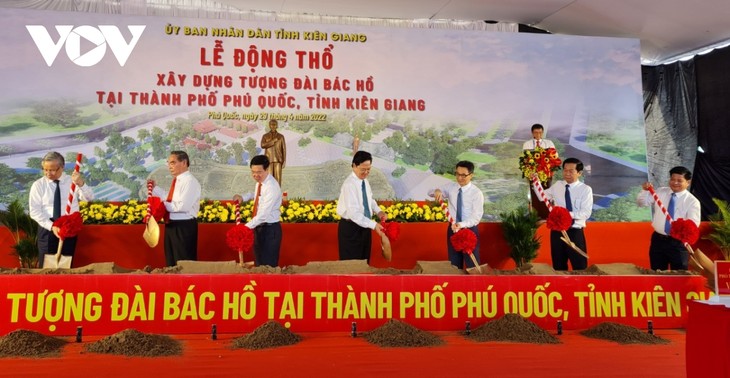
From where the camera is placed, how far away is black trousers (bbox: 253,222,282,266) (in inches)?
218

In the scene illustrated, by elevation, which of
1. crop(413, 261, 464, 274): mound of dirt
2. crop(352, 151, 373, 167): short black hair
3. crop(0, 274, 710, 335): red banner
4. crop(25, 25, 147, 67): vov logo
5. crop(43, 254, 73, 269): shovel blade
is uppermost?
crop(25, 25, 147, 67): vov logo

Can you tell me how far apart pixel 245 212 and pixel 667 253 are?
441 cm

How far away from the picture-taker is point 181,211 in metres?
5.54

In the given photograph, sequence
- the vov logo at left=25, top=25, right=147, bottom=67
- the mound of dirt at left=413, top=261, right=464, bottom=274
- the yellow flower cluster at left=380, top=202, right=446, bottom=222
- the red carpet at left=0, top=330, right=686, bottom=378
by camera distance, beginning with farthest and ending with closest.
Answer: the vov logo at left=25, top=25, right=147, bottom=67, the yellow flower cluster at left=380, top=202, right=446, bottom=222, the mound of dirt at left=413, top=261, right=464, bottom=274, the red carpet at left=0, top=330, right=686, bottom=378

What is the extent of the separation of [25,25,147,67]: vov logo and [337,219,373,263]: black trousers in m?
4.97

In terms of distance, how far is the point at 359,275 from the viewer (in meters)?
4.23

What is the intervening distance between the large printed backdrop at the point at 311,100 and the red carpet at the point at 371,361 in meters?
5.21

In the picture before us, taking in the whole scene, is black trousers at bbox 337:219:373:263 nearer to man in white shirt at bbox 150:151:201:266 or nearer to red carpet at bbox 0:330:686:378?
man in white shirt at bbox 150:151:201:266

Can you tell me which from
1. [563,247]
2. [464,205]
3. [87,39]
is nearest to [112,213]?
[87,39]

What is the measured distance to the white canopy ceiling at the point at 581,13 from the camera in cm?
898

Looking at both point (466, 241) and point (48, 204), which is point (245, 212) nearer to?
point (48, 204)

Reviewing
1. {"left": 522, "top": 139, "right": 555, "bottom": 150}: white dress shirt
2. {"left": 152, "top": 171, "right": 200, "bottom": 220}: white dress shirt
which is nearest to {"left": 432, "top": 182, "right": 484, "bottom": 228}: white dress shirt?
{"left": 152, "top": 171, "right": 200, "bottom": 220}: white dress shirt

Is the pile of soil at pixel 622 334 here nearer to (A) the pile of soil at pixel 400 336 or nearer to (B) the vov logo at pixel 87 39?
(A) the pile of soil at pixel 400 336

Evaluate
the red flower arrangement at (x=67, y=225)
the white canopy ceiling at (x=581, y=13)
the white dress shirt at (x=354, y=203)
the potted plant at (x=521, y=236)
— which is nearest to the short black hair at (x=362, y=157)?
the white dress shirt at (x=354, y=203)
